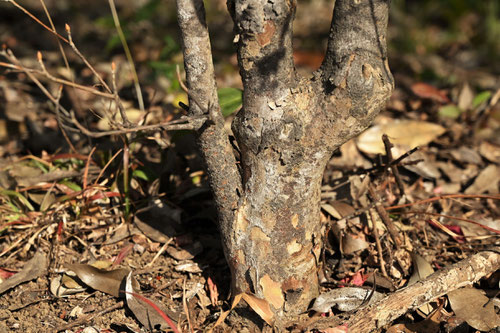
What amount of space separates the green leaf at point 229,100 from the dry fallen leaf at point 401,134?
74cm

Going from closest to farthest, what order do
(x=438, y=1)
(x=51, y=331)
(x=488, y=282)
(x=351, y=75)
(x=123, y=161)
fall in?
(x=351, y=75)
(x=51, y=331)
(x=488, y=282)
(x=123, y=161)
(x=438, y=1)

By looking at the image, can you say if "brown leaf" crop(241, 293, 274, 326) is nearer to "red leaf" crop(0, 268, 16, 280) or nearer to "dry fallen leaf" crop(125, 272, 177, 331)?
"dry fallen leaf" crop(125, 272, 177, 331)

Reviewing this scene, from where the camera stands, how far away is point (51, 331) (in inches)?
66.3

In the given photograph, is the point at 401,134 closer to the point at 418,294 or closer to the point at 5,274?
the point at 418,294

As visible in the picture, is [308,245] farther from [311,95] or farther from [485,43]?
[485,43]

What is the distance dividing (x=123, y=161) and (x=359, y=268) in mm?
1076

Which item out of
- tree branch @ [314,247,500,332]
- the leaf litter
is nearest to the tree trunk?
the leaf litter

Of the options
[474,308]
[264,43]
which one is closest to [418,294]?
[474,308]

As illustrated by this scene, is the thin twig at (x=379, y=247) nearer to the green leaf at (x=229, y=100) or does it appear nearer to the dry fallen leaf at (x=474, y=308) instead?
the dry fallen leaf at (x=474, y=308)

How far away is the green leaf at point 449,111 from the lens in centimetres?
280

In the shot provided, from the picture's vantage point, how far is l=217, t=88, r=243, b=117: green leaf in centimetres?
200

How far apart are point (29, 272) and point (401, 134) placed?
6.30ft

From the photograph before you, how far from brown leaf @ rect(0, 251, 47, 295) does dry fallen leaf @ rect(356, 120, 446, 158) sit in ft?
5.14

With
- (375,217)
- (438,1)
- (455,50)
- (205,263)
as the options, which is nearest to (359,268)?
(375,217)
